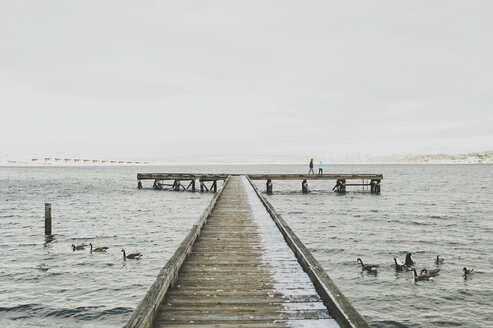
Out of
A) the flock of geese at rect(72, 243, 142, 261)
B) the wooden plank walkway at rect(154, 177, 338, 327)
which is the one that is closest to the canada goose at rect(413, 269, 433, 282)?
the wooden plank walkway at rect(154, 177, 338, 327)

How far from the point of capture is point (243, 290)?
5.91m

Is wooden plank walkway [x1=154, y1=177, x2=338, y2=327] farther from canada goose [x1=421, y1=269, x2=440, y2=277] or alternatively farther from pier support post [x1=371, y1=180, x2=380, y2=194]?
pier support post [x1=371, y1=180, x2=380, y2=194]

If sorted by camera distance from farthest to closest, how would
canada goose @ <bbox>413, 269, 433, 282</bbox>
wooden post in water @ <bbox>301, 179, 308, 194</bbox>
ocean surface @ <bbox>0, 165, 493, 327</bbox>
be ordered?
wooden post in water @ <bbox>301, 179, 308, 194</bbox> → canada goose @ <bbox>413, 269, 433, 282</bbox> → ocean surface @ <bbox>0, 165, 493, 327</bbox>

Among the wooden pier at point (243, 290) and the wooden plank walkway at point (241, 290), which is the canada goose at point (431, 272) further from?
the wooden plank walkway at point (241, 290)

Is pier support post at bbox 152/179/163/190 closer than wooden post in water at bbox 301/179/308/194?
No

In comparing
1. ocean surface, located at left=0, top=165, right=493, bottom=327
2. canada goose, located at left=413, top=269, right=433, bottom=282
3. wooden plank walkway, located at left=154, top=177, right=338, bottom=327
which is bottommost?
ocean surface, located at left=0, top=165, right=493, bottom=327

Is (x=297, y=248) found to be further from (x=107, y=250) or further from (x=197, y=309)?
(x=107, y=250)

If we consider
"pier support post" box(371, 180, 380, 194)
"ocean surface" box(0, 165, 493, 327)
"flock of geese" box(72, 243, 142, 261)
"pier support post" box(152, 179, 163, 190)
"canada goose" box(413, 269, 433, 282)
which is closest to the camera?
"ocean surface" box(0, 165, 493, 327)

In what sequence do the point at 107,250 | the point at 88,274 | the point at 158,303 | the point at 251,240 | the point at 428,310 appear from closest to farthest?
the point at 158,303
the point at 251,240
the point at 428,310
the point at 88,274
the point at 107,250

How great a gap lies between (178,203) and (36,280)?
21.7 metres

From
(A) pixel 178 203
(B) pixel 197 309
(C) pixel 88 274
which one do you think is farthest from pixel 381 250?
(A) pixel 178 203

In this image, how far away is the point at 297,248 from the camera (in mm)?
7863

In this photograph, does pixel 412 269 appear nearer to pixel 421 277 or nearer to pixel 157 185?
pixel 421 277

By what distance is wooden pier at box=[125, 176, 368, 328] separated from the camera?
4.74 metres
